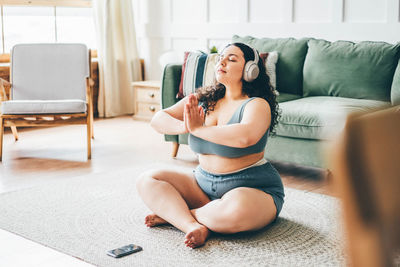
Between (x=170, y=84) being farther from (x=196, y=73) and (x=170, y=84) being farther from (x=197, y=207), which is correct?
(x=197, y=207)

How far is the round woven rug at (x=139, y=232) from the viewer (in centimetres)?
207

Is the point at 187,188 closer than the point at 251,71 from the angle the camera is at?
No

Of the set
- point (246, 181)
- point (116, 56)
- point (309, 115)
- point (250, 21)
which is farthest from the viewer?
point (116, 56)

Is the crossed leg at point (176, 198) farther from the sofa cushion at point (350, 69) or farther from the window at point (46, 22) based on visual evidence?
the window at point (46, 22)

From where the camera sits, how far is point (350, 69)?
3602 mm

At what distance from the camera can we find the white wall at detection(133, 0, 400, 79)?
4137 mm

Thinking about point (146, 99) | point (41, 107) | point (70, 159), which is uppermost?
point (41, 107)

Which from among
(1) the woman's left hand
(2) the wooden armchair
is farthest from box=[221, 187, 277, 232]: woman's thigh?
(2) the wooden armchair

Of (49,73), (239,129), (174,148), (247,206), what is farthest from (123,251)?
(49,73)

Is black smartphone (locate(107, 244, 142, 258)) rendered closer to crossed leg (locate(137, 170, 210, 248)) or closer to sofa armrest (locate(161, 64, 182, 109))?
crossed leg (locate(137, 170, 210, 248))

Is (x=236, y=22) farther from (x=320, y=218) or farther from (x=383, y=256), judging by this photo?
(x=383, y=256)

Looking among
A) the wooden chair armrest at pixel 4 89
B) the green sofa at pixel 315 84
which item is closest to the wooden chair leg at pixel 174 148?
the green sofa at pixel 315 84

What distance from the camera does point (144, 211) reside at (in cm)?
268

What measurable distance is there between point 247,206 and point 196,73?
1.79 m
